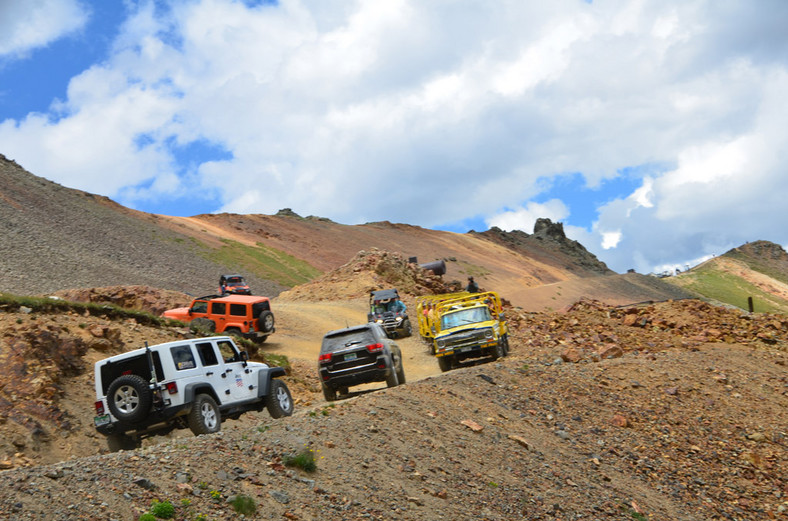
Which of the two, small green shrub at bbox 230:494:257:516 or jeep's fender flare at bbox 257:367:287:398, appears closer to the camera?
small green shrub at bbox 230:494:257:516

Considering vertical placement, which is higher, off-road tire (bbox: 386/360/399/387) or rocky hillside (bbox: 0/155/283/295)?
rocky hillside (bbox: 0/155/283/295)

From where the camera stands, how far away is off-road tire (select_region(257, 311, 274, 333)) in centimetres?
2864

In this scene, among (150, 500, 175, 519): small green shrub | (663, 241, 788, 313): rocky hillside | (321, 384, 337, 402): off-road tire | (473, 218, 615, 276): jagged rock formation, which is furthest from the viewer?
(473, 218, 615, 276): jagged rock formation

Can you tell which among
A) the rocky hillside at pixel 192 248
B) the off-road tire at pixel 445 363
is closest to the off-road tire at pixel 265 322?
the off-road tire at pixel 445 363

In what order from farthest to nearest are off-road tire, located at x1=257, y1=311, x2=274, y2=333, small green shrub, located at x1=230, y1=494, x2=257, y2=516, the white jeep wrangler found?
off-road tire, located at x1=257, y1=311, x2=274, y2=333 < the white jeep wrangler < small green shrub, located at x1=230, y1=494, x2=257, y2=516

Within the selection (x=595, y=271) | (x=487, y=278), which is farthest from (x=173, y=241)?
(x=595, y=271)

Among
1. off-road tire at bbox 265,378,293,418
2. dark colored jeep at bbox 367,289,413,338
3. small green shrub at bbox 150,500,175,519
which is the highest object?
dark colored jeep at bbox 367,289,413,338

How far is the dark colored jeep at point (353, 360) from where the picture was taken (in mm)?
17062

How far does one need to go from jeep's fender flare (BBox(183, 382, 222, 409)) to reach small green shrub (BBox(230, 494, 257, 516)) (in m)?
3.30

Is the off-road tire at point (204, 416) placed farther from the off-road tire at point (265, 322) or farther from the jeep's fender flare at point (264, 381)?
the off-road tire at point (265, 322)

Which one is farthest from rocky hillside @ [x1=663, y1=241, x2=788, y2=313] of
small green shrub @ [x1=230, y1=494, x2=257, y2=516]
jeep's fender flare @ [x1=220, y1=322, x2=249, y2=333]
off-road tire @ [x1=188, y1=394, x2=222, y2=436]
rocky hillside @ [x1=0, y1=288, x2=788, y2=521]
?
small green shrub @ [x1=230, y1=494, x2=257, y2=516]

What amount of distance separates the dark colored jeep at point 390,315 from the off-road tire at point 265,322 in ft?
16.3

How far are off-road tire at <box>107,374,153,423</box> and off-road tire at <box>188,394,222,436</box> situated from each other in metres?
→ 0.77

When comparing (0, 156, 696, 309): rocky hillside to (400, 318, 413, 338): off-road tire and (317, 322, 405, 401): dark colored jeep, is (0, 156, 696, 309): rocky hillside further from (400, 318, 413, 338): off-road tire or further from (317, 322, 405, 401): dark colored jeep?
(317, 322, 405, 401): dark colored jeep
